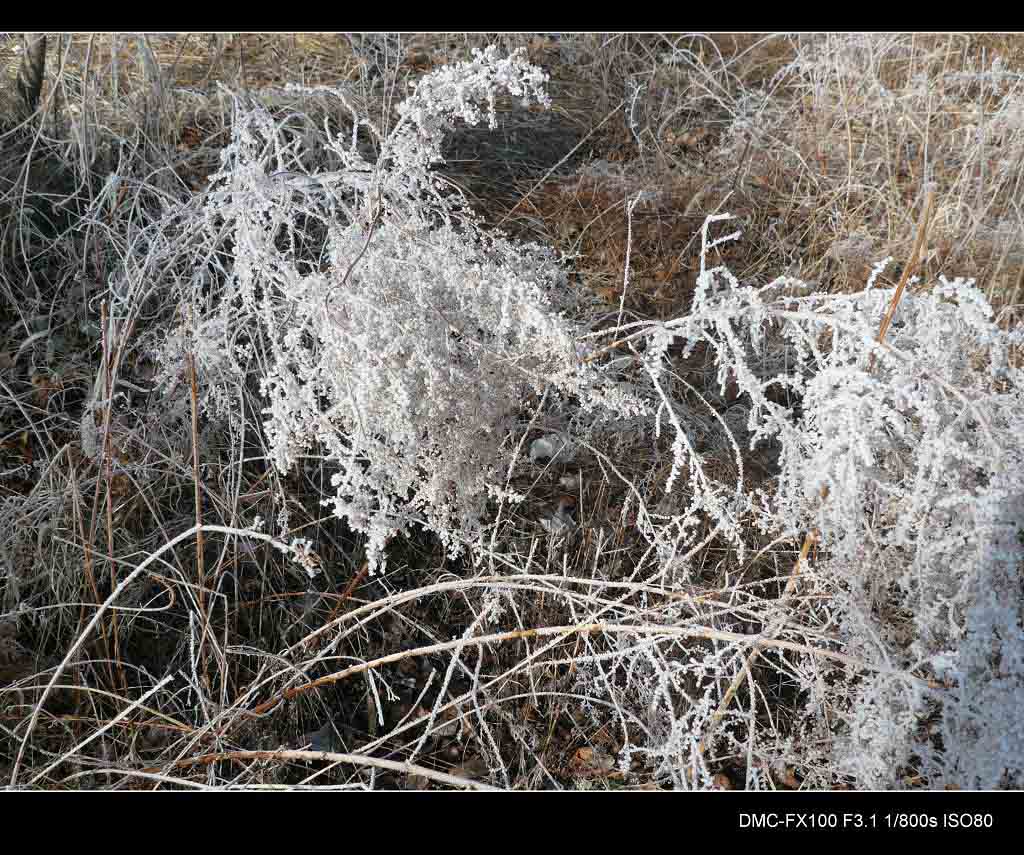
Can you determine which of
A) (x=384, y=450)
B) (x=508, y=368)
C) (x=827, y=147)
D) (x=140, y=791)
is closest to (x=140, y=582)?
(x=140, y=791)

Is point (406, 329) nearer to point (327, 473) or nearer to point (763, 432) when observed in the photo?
point (763, 432)

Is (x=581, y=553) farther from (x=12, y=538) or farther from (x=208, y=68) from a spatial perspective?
(x=208, y=68)

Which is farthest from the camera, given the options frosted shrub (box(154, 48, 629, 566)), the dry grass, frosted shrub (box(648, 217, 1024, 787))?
the dry grass

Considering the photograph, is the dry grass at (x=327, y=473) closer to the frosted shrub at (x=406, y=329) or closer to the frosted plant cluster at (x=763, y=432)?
the frosted plant cluster at (x=763, y=432)

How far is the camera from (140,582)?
216cm

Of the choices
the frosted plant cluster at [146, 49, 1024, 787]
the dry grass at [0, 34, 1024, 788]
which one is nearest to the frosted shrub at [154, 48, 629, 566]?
the frosted plant cluster at [146, 49, 1024, 787]

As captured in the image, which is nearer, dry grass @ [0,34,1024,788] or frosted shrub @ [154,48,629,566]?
frosted shrub @ [154,48,629,566]

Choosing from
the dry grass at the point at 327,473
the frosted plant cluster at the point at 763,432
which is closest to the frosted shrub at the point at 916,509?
the frosted plant cluster at the point at 763,432

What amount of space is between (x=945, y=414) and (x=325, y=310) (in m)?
1.14

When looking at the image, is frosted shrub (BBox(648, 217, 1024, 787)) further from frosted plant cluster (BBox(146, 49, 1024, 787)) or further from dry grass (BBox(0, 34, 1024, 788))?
dry grass (BBox(0, 34, 1024, 788))

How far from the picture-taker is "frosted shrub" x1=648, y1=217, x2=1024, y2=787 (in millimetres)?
1472

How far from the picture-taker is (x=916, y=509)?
1524 mm

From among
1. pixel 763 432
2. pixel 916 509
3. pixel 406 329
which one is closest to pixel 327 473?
pixel 406 329

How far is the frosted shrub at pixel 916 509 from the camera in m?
1.47
